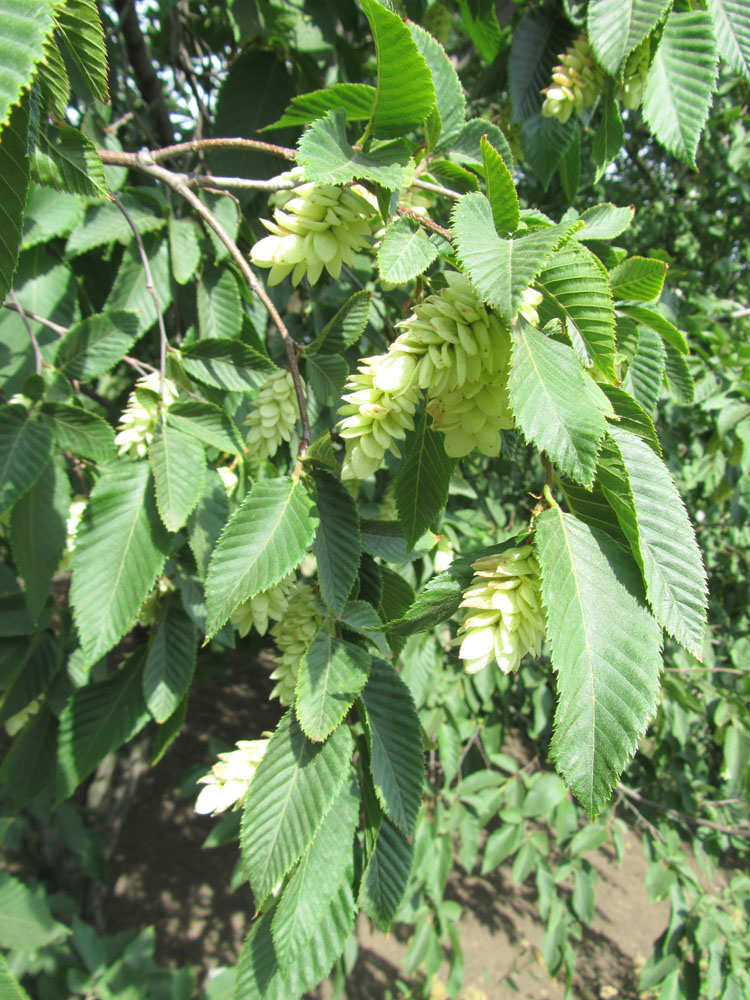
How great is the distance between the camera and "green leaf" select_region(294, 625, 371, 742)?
2.38ft

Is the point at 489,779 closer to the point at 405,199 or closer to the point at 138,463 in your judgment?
the point at 138,463

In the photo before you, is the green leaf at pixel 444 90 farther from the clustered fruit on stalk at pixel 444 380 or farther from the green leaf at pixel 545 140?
the green leaf at pixel 545 140

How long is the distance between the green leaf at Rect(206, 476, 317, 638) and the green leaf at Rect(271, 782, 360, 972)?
0.97 feet

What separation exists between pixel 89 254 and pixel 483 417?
156cm

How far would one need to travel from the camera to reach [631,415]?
688 millimetres

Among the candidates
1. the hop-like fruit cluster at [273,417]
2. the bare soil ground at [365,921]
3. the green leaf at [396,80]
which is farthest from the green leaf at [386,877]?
the bare soil ground at [365,921]

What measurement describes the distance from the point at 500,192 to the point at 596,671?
0.50m

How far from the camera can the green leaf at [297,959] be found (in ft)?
2.59

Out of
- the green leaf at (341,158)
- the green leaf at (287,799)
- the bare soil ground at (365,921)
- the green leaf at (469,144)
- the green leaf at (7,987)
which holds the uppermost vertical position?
the green leaf at (469,144)

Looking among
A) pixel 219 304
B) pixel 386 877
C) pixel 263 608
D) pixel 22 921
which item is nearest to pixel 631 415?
pixel 263 608

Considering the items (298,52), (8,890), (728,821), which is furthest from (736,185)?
(8,890)

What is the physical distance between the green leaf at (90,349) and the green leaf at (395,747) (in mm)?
871

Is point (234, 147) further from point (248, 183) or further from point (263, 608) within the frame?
point (263, 608)

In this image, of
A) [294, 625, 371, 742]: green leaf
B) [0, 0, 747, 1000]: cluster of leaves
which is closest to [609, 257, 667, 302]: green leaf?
[0, 0, 747, 1000]: cluster of leaves
